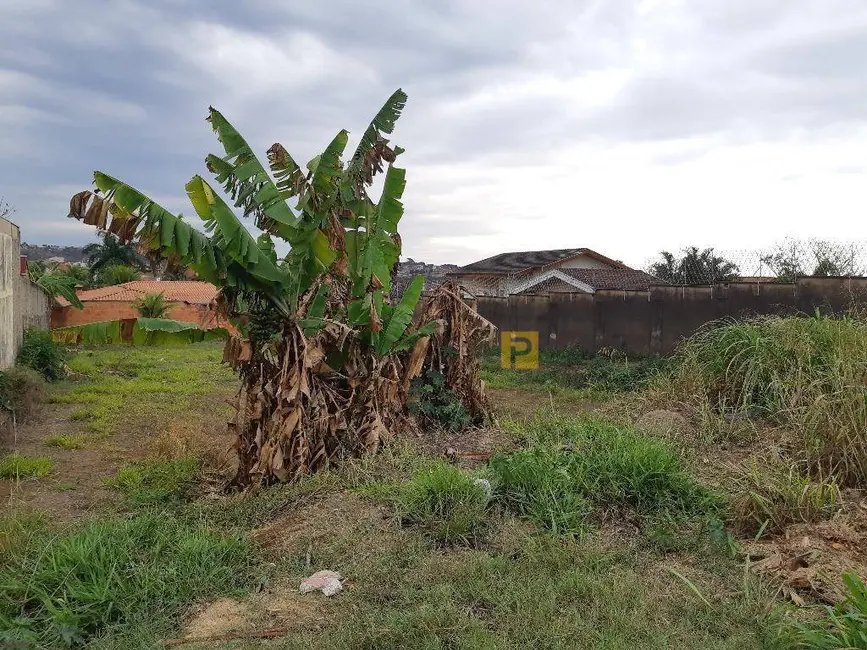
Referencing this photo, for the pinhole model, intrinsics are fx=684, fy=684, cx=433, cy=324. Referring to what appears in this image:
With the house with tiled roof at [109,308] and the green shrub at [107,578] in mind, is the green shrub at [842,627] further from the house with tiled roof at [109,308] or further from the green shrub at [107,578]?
the house with tiled roof at [109,308]

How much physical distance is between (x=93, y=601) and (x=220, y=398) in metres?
8.34

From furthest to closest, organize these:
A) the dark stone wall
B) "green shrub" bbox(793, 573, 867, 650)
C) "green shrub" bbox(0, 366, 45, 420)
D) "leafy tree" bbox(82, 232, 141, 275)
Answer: "leafy tree" bbox(82, 232, 141, 275) → the dark stone wall → "green shrub" bbox(0, 366, 45, 420) → "green shrub" bbox(793, 573, 867, 650)

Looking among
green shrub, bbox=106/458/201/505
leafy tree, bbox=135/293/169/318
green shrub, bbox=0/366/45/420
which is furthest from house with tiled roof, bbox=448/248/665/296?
green shrub, bbox=106/458/201/505

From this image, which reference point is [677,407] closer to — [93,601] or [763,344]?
[763,344]

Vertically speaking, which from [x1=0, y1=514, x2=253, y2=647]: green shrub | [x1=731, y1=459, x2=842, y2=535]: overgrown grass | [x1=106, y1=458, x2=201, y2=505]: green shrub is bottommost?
[x1=106, y1=458, x2=201, y2=505]: green shrub

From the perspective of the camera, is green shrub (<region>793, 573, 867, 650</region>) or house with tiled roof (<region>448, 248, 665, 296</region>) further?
house with tiled roof (<region>448, 248, 665, 296</region>)

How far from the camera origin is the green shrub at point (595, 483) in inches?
176

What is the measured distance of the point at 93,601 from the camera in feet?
12.0

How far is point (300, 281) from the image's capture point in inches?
262

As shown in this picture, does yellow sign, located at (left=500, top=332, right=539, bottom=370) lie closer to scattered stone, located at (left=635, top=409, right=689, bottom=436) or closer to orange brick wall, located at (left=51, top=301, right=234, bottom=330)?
scattered stone, located at (left=635, top=409, right=689, bottom=436)

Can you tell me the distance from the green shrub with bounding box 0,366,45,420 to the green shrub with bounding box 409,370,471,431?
225 inches

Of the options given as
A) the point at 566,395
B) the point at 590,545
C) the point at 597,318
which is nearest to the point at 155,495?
the point at 590,545

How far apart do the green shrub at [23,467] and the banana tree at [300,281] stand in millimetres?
2184

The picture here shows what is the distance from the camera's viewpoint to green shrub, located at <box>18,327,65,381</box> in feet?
40.2
